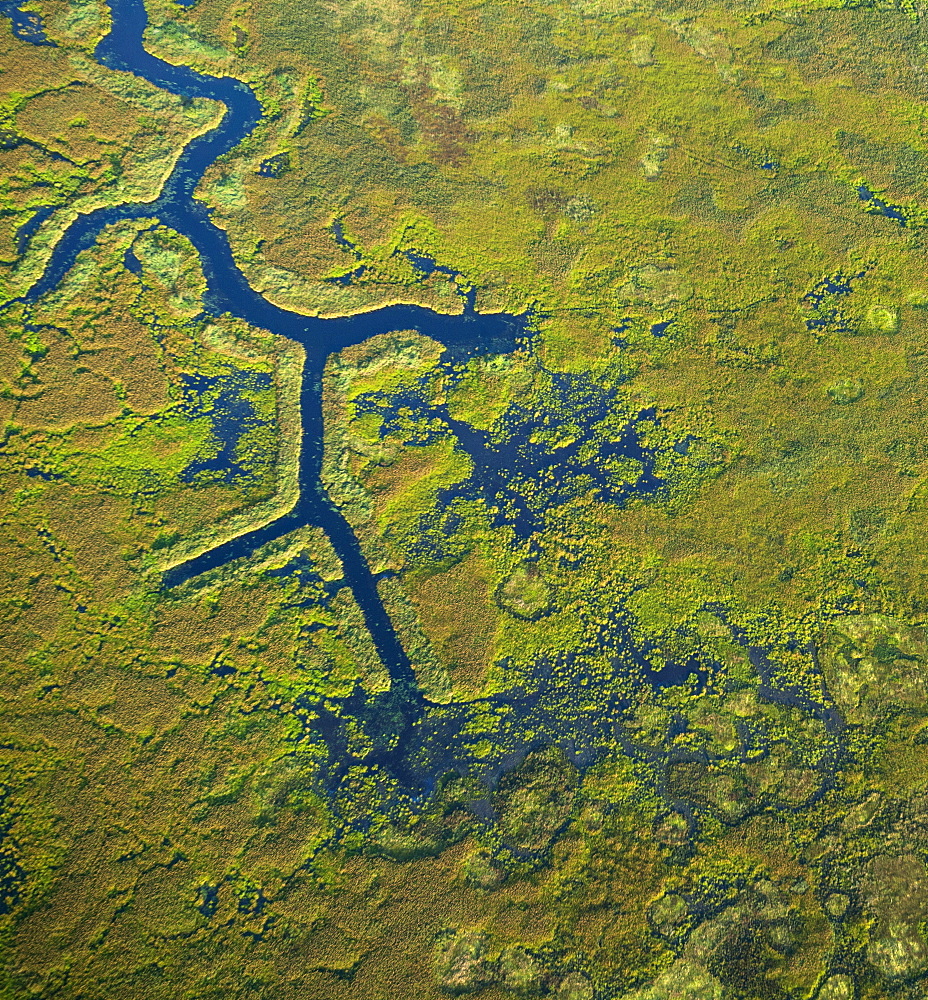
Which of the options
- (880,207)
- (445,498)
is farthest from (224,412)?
(880,207)

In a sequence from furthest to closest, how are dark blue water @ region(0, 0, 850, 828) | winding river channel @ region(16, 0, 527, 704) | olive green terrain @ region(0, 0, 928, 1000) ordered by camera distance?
winding river channel @ region(16, 0, 527, 704) → dark blue water @ region(0, 0, 850, 828) → olive green terrain @ region(0, 0, 928, 1000)

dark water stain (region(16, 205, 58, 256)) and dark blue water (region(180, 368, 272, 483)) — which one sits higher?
dark water stain (region(16, 205, 58, 256))

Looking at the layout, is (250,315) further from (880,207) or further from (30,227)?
(880,207)

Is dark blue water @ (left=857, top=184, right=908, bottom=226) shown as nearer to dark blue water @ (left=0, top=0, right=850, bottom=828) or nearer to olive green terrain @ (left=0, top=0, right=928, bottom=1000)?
olive green terrain @ (left=0, top=0, right=928, bottom=1000)

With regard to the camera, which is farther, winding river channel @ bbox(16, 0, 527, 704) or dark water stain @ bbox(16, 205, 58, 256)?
dark water stain @ bbox(16, 205, 58, 256)

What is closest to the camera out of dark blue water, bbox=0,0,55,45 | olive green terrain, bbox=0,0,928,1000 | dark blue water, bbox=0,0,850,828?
olive green terrain, bbox=0,0,928,1000

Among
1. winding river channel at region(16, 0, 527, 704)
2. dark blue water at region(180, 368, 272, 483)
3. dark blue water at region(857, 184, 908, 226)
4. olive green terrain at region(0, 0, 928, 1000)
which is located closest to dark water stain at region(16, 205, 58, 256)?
olive green terrain at region(0, 0, 928, 1000)

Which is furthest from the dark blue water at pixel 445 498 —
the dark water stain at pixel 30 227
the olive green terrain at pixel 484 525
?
the dark water stain at pixel 30 227

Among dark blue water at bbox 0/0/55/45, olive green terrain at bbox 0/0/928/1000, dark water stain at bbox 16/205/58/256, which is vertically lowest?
olive green terrain at bbox 0/0/928/1000

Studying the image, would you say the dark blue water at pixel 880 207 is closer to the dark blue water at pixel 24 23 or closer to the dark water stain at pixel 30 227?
the dark water stain at pixel 30 227
